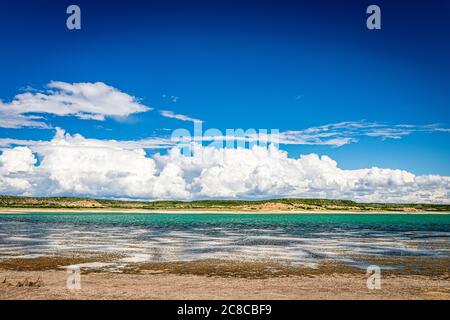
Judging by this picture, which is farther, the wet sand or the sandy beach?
the wet sand

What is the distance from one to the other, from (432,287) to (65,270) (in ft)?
63.8

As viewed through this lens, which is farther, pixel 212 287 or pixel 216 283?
pixel 216 283

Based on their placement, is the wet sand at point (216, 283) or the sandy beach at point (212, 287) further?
the wet sand at point (216, 283)

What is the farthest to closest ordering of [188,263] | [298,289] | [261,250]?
[261,250] < [188,263] < [298,289]
